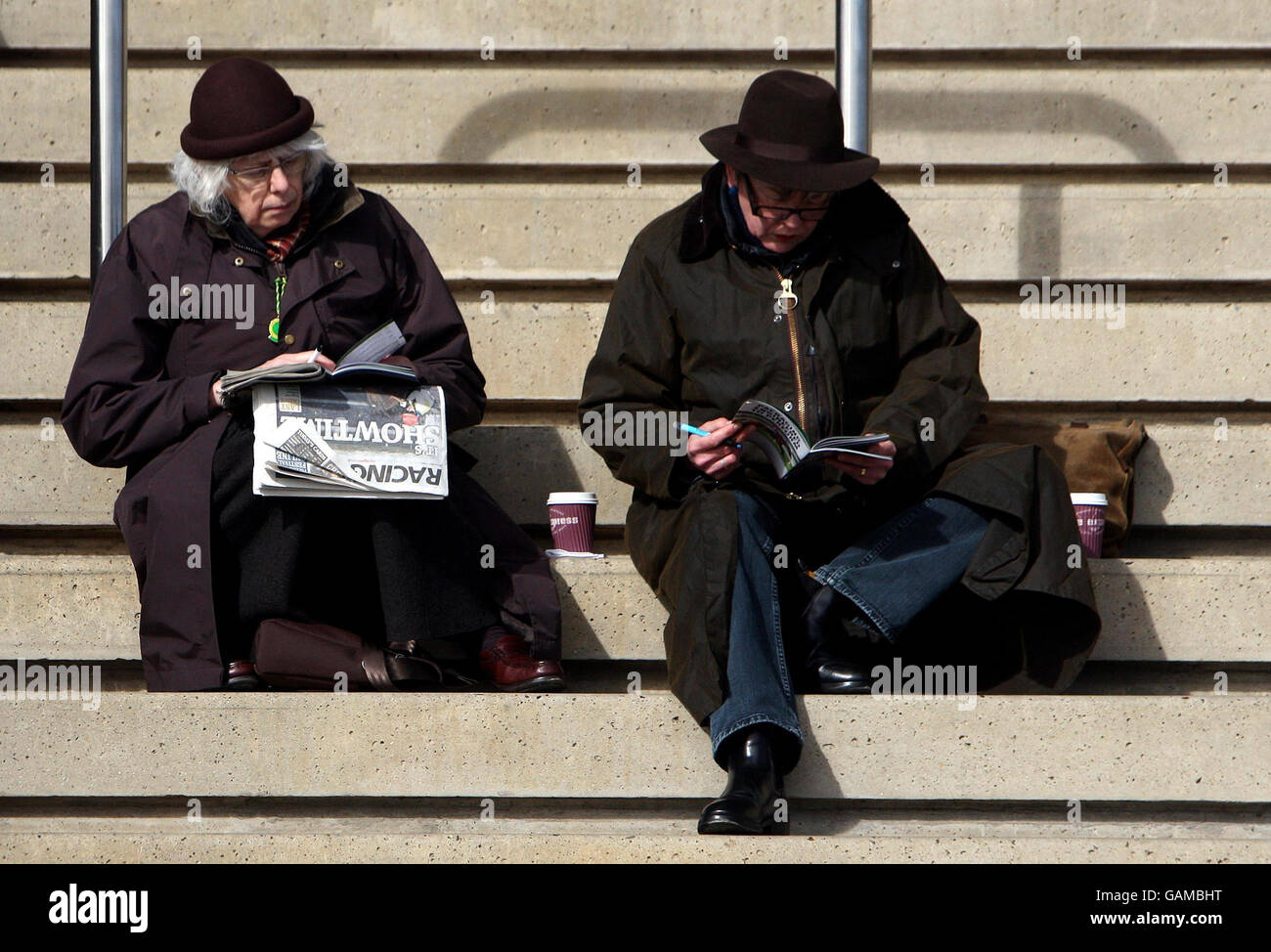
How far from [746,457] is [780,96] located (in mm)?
731

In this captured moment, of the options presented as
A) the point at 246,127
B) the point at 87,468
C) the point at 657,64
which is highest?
the point at 657,64

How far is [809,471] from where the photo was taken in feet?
10.5

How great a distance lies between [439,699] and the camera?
2969 millimetres

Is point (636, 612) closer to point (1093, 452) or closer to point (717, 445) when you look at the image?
point (717, 445)

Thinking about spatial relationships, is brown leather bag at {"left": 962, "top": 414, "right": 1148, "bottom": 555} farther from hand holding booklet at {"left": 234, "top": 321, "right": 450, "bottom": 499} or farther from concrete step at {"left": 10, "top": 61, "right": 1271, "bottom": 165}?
hand holding booklet at {"left": 234, "top": 321, "right": 450, "bottom": 499}

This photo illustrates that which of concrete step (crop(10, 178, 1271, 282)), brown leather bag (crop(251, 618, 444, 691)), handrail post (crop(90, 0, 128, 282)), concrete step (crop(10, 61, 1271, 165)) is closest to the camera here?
brown leather bag (crop(251, 618, 444, 691))

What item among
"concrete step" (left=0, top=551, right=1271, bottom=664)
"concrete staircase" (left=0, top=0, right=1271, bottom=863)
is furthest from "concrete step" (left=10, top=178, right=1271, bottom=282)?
"concrete step" (left=0, top=551, right=1271, bottom=664)

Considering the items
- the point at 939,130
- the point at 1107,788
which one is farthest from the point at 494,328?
the point at 1107,788

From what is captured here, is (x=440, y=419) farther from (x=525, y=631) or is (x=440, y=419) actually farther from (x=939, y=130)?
(x=939, y=130)

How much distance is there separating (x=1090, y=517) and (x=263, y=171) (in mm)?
1893

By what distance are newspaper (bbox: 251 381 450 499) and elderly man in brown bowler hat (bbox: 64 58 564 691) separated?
9cm

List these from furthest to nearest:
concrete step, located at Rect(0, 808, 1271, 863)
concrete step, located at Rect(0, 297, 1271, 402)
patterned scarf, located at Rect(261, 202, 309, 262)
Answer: concrete step, located at Rect(0, 297, 1271, 402), patterned scarf, located at Rect(261, 202, 309, 262), concrete step, located at Rect(0, 808, 1271, 863)

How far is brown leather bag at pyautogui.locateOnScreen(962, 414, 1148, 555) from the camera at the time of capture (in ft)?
11.9

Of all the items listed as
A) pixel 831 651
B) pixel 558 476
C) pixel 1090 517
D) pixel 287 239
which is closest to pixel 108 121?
pixel 287 239
